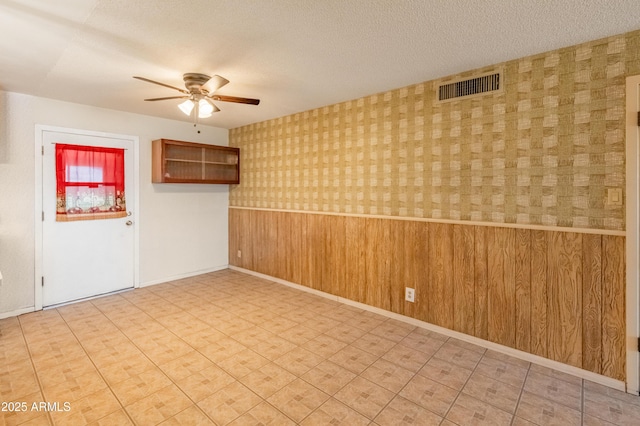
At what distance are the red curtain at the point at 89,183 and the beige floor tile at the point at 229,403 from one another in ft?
10.5

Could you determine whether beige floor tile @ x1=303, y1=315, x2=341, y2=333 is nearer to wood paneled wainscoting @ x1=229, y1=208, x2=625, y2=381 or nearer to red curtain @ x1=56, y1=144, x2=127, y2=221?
wood paneled wainscoting @ x1=229, y1=208, x2=625, y2=381

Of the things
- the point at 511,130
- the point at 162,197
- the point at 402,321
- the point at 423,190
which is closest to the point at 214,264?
the point at 162,197

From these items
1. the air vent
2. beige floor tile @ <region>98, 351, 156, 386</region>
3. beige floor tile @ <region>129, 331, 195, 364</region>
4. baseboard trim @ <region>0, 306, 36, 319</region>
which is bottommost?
beige floor tile @ <region>98, 351, 156, 386</region>

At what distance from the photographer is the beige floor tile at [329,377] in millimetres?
2279

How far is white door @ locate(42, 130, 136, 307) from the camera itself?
150 inches

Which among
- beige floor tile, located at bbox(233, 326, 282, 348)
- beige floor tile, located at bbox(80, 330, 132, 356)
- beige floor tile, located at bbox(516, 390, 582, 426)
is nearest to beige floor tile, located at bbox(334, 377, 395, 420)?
beige floor tile, located at bbox(516, 390, 582, 426)

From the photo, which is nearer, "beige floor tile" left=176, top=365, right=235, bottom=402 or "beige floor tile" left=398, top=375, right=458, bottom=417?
"beige floor tile" left=398, top=375, right=458, bottom=417

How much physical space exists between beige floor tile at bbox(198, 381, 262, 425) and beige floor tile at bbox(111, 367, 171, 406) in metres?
0.42

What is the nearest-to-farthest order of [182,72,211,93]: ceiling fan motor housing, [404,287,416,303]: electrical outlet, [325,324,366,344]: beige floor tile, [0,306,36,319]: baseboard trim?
[182,72,211,93]: ceiling fan motor housing → [325,324,366,344]: beige floor tile → [404,287,416,303]: electrical outlet → [0,306,36,319]: baseboard trim

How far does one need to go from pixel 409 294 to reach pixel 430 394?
1.25 m

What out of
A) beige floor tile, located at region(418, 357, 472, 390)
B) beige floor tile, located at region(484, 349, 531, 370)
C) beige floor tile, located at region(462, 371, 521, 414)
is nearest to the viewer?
beige floor tile, located at region(462, 371, 521, 414)

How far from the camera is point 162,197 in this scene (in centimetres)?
484

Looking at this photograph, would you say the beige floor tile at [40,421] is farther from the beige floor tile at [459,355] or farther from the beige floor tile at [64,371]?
the beige floor tile at [459,355]

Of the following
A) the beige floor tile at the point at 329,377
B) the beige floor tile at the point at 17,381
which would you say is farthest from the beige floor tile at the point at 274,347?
the beige floor tile at the point at 17,381
